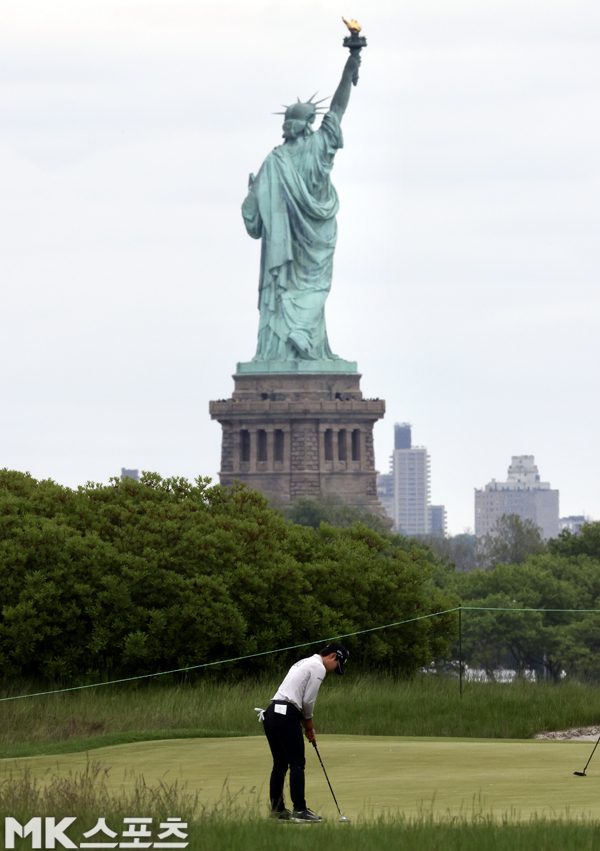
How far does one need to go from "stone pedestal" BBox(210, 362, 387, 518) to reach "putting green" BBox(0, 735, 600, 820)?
72.7 metres

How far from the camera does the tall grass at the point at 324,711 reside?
71.1ft

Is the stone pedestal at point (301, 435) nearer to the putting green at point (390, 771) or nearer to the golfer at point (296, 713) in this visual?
the putting green at point (390, 771)

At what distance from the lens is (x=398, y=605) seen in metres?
31.2

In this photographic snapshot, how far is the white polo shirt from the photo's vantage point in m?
12.9

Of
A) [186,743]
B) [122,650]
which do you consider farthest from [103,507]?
[186,743]

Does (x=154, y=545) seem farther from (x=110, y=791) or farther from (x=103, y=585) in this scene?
(x=110, y=791)

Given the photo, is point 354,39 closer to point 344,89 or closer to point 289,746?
point 344,89

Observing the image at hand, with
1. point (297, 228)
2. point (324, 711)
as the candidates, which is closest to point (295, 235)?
point (297, 228)

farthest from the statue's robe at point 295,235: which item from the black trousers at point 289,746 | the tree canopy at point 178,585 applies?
the black trousers at point 289,746

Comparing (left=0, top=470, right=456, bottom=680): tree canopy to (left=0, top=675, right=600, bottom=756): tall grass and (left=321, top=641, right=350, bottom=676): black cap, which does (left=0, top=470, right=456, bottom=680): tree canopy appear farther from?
(left=321, top=641, right=350, bottom=676): black cap

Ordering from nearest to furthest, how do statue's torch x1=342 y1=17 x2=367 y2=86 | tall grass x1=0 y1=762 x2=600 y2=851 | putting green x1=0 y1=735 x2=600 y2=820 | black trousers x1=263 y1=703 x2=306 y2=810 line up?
tall grass x1=0 y1=762 x2=600 y2=851 < black trousers x1=263 y1=703 x2=306 y2=810 < putting green x1=0 y1=735 x2=600 y2=820 < statue's torch x1=342 y1=17 x2=367 y2=86

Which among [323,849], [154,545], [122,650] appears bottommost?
[323,849]

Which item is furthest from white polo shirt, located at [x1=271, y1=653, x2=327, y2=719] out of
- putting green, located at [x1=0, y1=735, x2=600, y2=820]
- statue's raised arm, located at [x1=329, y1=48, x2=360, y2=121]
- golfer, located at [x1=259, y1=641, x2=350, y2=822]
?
statue's raised arm, located at [x1=329, y1=48, x2=360, y2=121]

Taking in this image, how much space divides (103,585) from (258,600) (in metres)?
2.96
